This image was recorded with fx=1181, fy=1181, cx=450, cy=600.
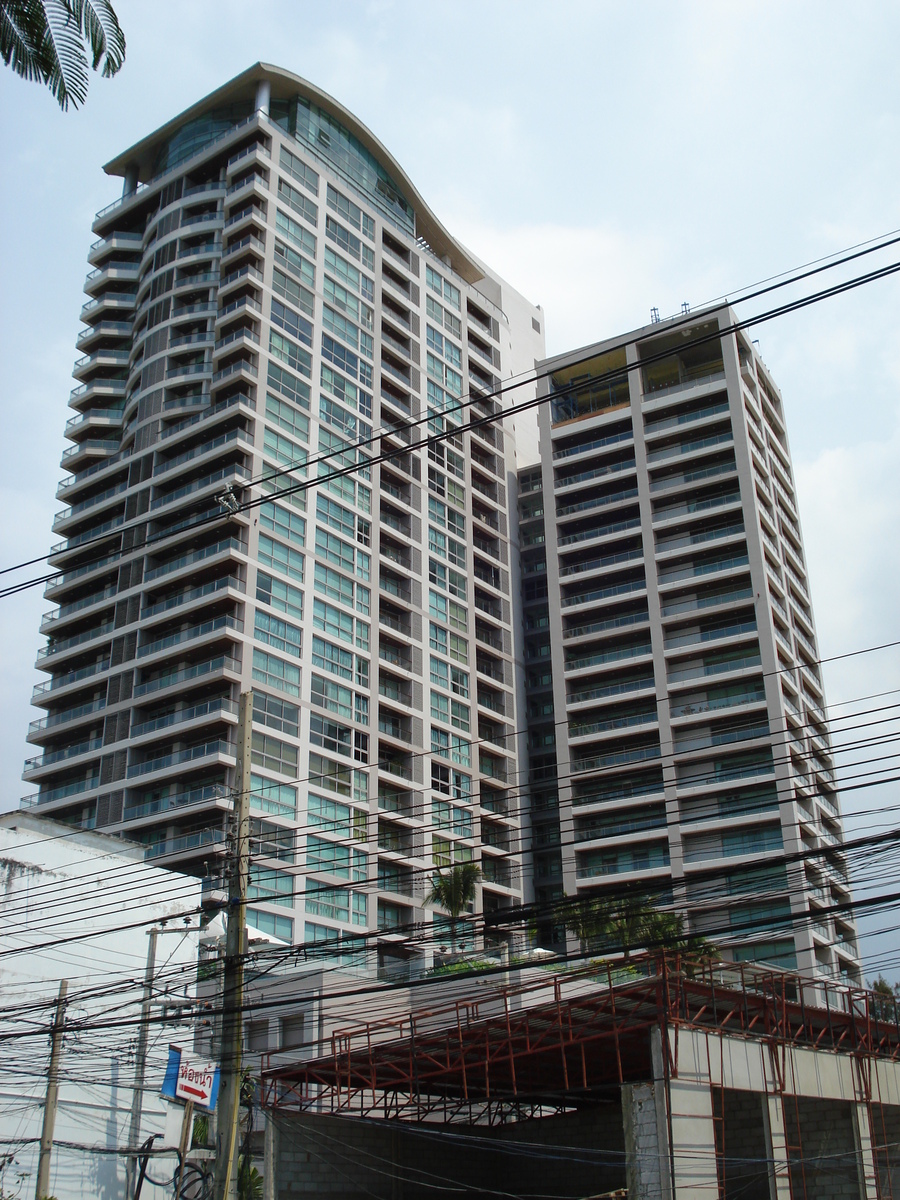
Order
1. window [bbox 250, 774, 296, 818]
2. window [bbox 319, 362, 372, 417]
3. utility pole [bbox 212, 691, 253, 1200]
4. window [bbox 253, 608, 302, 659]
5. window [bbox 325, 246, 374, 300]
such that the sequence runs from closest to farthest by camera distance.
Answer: utility pole [bbox 212, 691, 253, 1200] → window [bbox 250, 774, 296, 818] → window [bbox 253, 608, 302, 659] → window [bbox 319, 362, 372, 417] → window [bbox 325, 246, 374, 300]

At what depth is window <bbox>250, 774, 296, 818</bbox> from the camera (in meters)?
65.2

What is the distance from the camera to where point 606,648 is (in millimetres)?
89812

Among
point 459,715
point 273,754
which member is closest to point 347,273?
point 459,715

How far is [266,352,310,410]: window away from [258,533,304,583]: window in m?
11.0

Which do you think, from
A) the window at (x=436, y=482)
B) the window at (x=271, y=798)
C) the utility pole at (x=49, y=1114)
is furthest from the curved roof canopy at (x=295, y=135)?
the utility pole at (x=49, y=1114)


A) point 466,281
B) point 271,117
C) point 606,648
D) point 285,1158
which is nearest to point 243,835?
point 285,1158

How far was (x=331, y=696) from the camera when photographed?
243 ft

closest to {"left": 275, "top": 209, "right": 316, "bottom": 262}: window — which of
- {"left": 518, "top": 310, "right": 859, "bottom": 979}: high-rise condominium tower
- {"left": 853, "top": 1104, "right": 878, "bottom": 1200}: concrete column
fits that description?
{"left": 518, "top": 310, "right": 859, "bottom": 979}: high-rise condominium tower

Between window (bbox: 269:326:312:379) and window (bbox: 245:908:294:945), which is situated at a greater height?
window (bbox: 269:326:312:379)

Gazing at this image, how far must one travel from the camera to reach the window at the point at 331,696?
72.9 meters

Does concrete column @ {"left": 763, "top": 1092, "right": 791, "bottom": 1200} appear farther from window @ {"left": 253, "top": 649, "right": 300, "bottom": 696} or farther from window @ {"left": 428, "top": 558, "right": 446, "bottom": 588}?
window @ {"left": 428, "top": 558, "right": 446, "bottom": 588}

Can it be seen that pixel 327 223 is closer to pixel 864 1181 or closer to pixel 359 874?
pixel 359 874

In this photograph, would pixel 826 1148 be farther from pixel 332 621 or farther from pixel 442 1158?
pixel 332 621

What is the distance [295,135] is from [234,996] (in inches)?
3022
